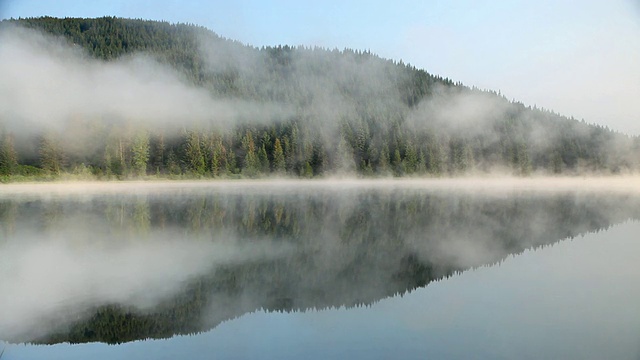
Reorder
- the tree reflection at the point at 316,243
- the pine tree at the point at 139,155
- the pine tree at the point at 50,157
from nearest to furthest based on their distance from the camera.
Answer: the tree reflection at the point at 316,243
the pine tree at the point at 50,157
the pine tree at the point at 139,155

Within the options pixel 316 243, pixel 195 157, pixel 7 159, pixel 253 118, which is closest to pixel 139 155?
pixel 195 157

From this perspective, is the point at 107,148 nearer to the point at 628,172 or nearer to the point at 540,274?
the point at 540,274

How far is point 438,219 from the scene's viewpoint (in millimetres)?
16078

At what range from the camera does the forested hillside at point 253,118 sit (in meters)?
51.8

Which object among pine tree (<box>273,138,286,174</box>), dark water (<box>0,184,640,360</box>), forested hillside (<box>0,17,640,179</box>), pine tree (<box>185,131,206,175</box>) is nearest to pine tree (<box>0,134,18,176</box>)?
forested hillside (<box>0,17,640,179</box>)

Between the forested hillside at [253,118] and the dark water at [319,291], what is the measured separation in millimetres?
35275

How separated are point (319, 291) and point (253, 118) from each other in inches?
2399

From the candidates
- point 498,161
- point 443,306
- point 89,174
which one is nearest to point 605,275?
point 443,306

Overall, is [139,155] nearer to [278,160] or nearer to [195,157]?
[195,157]

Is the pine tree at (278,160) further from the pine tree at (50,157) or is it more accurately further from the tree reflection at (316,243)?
the tree reflection at (316,243)

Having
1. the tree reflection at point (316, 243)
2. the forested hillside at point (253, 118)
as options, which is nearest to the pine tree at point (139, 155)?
the forested hillside at point (253, 118)

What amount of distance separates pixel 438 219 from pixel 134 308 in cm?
1084

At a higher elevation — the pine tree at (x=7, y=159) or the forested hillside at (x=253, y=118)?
the forested hillside at (x=253, y=118)

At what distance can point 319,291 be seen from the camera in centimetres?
774
